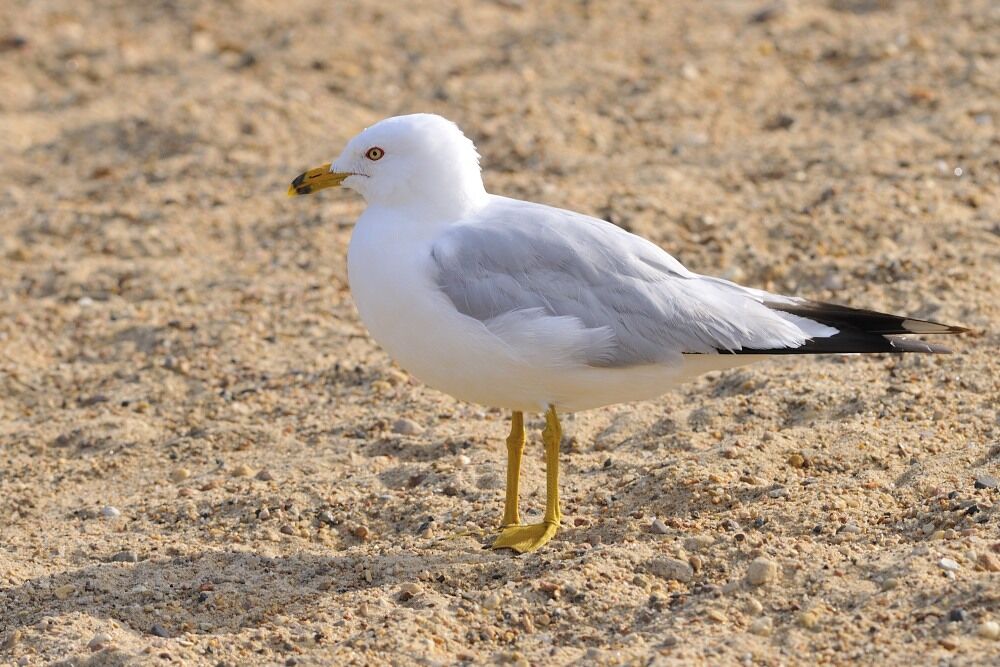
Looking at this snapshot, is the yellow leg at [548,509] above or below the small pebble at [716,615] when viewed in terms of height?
above

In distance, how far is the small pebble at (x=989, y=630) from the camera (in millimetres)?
4207

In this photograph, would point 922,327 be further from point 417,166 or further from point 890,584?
point 417,166

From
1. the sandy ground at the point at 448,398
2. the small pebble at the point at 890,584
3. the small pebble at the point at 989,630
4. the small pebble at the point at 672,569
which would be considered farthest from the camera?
the small pebble at the point at 672,569

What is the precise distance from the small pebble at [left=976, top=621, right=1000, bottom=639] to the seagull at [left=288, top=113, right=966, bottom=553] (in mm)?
1199

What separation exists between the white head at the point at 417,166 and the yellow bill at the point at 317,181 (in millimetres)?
131

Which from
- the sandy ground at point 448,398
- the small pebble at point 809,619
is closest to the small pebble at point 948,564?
the sandy ground at point 448,398

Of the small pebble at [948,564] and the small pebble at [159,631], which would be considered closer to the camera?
the small pebble at [948,564]

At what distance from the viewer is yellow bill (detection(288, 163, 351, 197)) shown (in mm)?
5504

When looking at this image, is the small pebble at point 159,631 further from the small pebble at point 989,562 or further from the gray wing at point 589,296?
the small pebble at point 989,562

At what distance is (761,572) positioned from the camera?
4688mm

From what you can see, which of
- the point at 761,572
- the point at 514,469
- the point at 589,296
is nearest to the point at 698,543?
the point at 761,572

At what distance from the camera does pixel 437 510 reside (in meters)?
5.55

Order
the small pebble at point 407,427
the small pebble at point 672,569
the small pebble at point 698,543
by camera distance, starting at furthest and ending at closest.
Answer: the small pebble at point 407,427, the small pebble at point 698,543, the small pebble at point 672,569

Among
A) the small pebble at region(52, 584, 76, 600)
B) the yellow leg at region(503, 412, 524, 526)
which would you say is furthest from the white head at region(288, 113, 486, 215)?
the small pebble at region(52, 584, 76, 600)
